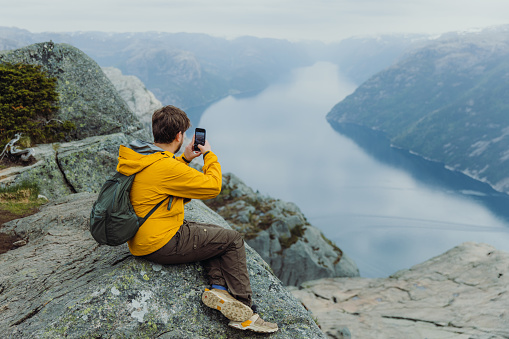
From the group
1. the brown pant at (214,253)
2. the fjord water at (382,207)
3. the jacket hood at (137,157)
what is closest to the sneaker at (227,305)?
the brown pant at (214,253)

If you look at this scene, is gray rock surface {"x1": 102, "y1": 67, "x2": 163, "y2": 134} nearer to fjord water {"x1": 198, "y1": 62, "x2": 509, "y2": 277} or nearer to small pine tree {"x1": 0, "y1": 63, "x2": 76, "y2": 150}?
fjord water {"x1": 198, "y1": 62, "x2": 509, "y2": 277}

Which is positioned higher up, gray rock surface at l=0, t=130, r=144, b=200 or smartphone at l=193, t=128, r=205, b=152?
smartphone at l=193, t=128, r=205, b=152

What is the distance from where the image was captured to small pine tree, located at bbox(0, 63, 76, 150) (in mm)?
14625

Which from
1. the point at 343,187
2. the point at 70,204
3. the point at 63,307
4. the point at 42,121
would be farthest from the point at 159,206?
the point at 343,187

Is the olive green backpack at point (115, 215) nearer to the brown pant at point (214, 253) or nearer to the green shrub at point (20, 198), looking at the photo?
A: the brown pant at point (214, 253)

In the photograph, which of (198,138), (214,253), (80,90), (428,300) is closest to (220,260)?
(214,253)

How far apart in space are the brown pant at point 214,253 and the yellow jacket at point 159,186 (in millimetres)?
339

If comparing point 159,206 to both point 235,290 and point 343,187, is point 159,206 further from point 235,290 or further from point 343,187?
point 343,187

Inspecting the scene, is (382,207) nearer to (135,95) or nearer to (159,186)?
(135,95)

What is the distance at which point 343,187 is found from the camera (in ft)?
544

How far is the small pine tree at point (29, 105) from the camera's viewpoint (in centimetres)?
1462

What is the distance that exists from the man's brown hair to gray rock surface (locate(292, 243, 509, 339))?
13368 millimetres

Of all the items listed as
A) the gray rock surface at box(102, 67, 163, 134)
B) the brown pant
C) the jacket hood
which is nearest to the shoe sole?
the brown pant

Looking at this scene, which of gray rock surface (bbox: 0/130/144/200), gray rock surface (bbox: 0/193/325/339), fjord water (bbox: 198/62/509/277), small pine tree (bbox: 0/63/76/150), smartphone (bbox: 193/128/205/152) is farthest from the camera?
fjord water (bbox: 198/62/509/277)
